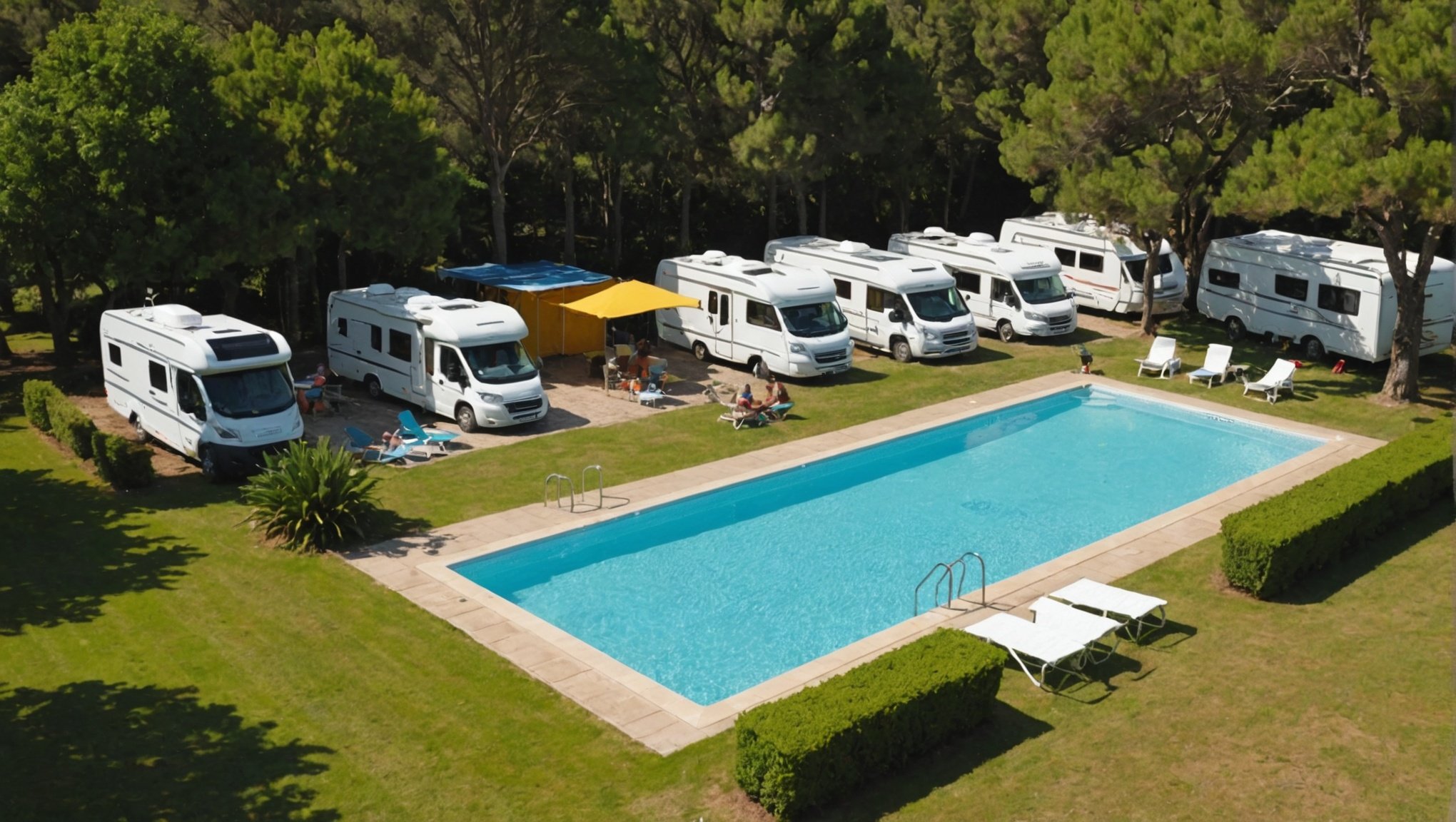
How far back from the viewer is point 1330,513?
52.3 ft

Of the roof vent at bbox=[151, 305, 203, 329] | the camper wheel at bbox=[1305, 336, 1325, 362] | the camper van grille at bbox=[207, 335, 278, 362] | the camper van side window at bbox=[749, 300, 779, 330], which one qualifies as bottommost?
the camper wheel at bbox=[1305, 336, 1325, 362]

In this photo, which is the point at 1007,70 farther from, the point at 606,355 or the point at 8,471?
the point at 8,471

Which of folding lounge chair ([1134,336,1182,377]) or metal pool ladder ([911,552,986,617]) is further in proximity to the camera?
folding lounge chair ([1134,336,1182,377])

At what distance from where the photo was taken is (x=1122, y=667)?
44.5 ft

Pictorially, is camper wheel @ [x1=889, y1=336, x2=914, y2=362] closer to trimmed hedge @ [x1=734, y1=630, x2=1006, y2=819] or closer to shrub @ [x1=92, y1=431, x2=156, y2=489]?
→ shrub @ [x1=92, y1=431, x2=156, y2=489]

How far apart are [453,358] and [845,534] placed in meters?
8.13

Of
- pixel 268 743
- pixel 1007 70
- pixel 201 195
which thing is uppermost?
pixel 1007 70

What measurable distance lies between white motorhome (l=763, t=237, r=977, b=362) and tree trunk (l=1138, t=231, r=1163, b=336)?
4579mm

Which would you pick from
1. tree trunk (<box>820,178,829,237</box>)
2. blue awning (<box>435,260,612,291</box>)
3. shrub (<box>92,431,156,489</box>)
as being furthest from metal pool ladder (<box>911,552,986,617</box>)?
tree trunk (<box>820,178,829,237</box>)

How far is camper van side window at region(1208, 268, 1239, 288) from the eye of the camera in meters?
29.8

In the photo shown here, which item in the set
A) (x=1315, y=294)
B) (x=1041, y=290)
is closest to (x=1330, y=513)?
(x=1315, y=294)

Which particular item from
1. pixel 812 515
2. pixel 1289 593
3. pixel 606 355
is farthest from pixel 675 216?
pixel 1289 593

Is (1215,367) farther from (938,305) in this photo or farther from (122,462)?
(122,462)

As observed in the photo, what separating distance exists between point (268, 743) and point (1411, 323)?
2199 centimetres
